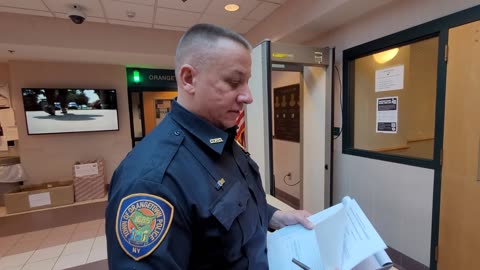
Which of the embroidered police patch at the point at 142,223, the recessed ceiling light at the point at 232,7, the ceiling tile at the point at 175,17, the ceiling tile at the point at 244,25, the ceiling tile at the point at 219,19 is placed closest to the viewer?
the embroidered police patch at the point at 142,223

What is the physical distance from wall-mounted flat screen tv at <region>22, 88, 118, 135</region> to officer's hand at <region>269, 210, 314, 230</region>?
396cm

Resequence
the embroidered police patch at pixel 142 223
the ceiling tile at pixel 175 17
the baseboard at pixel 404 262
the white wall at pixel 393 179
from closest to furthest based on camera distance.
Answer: the embroidered police patch at pixel 142 223
the white wall at pixel 393 179
the baseboard at pixel 404 262
the ceiling tile at pixel 175 17

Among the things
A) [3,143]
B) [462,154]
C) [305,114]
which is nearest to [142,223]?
[462,154]

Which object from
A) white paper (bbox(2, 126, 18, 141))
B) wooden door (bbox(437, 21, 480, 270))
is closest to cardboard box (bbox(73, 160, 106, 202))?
white paper (bbox(2, 126, 18, 141))

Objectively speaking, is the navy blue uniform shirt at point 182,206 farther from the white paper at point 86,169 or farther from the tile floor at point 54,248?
the white paper at point 86,169

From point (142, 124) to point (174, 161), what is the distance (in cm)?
447

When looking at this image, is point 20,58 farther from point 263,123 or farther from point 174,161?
point 174,161

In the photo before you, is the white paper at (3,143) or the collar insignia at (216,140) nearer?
the collar insignia at (216,140)

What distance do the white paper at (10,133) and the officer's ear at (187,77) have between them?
4.62m

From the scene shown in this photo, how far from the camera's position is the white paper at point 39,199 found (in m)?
3.34

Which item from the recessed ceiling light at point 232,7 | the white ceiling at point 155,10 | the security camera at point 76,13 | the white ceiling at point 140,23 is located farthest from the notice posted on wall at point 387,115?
the security camera at point 76,13

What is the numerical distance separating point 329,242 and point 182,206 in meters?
0.52

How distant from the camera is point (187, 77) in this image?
655 millimetres

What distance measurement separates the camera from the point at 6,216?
321 cm
